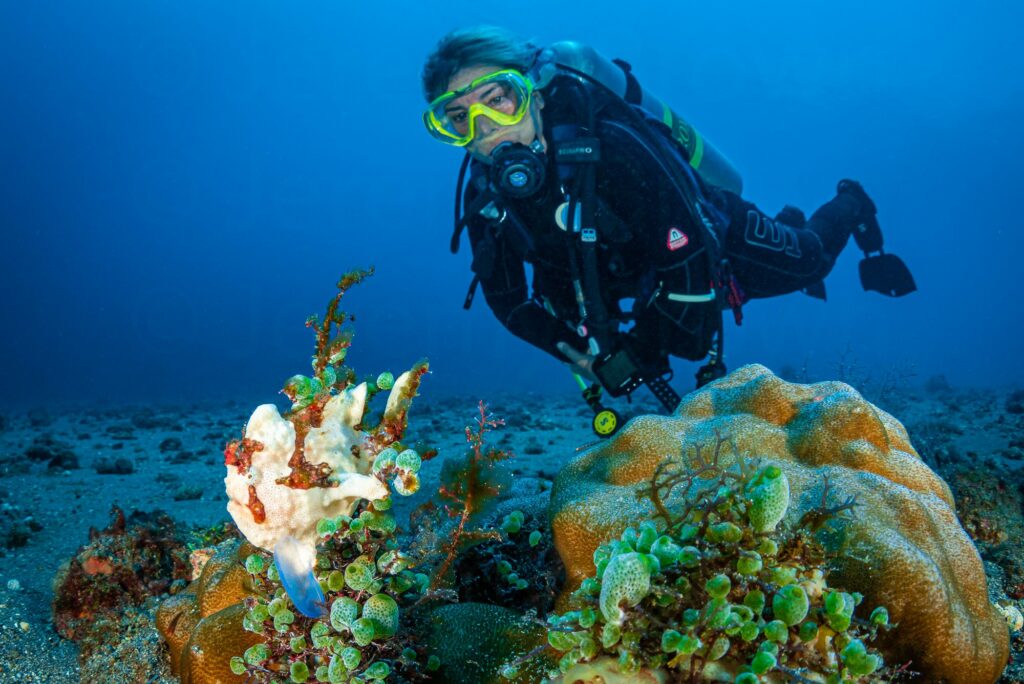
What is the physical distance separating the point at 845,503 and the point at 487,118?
16.2ft

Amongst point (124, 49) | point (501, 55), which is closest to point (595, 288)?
point (501, 55)

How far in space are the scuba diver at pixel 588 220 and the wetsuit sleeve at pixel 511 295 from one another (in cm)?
2

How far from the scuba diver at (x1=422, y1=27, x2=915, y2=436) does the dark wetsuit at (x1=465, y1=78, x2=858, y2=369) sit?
1 cm

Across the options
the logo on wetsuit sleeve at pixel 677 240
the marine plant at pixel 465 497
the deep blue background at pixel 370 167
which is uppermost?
the deep blue background at pixel 370 167

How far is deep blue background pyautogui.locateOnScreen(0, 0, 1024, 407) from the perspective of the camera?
9681 centimetres

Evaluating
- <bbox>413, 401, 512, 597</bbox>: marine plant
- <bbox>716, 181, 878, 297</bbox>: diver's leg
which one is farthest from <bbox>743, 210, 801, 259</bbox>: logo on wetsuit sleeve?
<bbox>413, 401, 512, 597</bbox>: marine plant

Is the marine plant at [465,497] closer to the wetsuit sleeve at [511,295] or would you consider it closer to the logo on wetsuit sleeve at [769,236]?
the wetsuit sleeve at [511,295]

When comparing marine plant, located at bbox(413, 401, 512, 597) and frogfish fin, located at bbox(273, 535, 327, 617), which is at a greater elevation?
marine plant, located at bbox(413, 401, 512, 597)

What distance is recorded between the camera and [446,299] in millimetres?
148250

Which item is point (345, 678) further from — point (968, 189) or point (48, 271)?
point (48, 271)

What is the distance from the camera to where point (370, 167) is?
5635 inches

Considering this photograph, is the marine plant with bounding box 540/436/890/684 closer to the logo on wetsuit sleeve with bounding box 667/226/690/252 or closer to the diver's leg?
the logo on wetsuit sleeve with bounding box 667/226/690/252

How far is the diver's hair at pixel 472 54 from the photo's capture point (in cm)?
572

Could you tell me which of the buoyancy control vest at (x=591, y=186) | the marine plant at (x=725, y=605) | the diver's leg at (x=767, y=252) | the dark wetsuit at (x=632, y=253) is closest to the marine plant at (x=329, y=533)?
the marine plant at (x=725, y=605)
